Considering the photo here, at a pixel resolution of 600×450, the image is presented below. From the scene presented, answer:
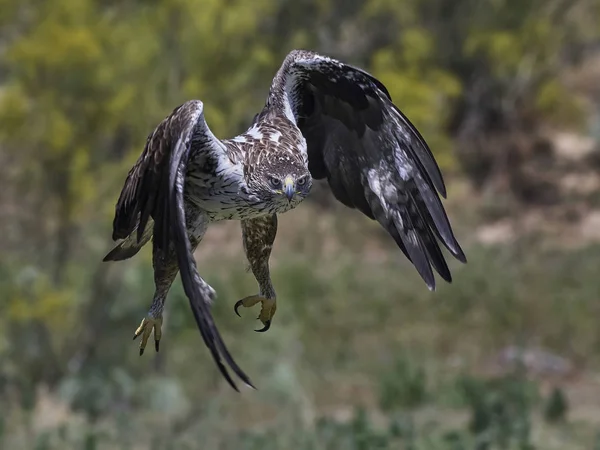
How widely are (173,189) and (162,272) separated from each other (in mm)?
510

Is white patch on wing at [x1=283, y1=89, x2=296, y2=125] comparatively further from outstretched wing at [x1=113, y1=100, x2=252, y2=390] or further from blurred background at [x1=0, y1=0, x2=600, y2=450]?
blurred background at [x1=0, y1=0, x2=600, y2=450]

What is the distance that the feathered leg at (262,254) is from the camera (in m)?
4.22

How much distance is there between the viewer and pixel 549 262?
825 inches

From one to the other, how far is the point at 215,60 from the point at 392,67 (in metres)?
4.68

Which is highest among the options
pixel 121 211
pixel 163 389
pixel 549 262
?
pixel 549 262

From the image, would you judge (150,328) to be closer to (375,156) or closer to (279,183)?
(279,183)

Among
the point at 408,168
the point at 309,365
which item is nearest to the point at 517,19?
the point at 309,365

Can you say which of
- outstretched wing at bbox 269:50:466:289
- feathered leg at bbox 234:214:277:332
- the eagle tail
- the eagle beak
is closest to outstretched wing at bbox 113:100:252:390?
the eagle beak

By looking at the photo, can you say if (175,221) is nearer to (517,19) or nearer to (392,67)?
(392,67)

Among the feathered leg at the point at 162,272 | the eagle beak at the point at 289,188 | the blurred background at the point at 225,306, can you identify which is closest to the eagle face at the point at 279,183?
the eagle beak at the point at 289,188

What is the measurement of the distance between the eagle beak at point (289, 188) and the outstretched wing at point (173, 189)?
0.80 feet

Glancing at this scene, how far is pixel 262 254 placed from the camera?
425 cm

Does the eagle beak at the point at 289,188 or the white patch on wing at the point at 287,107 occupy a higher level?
the white patch on wing at the point at 287,107

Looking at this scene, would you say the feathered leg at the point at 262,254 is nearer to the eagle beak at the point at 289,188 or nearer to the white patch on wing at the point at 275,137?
the white patch on wing at the point at 275,137
